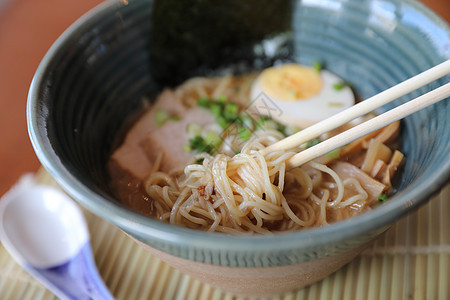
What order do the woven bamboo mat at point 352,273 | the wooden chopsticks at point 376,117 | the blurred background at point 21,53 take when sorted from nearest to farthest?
1. the wooden chopsticks at point 376,117
2. the woven bamboo mat at point 352,273
3. the blurred background at point 21,53

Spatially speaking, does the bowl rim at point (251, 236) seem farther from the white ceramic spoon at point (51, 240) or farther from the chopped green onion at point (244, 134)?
the chopped green onion at point (244, 134)

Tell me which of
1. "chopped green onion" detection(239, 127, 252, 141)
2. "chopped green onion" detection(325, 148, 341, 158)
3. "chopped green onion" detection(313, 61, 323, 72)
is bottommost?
"chopped green onion" detection(325, 148, 341, 158)

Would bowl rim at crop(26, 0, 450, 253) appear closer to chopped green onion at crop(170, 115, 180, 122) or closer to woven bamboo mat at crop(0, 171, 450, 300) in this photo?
woven bamboo mat at crop(0, 171, 450, 300)

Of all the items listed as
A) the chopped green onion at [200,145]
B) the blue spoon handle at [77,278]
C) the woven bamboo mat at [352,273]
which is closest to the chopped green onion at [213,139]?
the chopped green onion at [200,145]

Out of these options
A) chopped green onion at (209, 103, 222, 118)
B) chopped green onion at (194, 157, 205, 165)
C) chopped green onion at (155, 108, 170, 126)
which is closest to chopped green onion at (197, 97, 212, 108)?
chopped green onion at (209, 103, 222, 118)

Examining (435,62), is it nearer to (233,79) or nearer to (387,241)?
(387,241)

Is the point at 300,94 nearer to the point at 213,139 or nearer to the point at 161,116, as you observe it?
the point at 213,139
